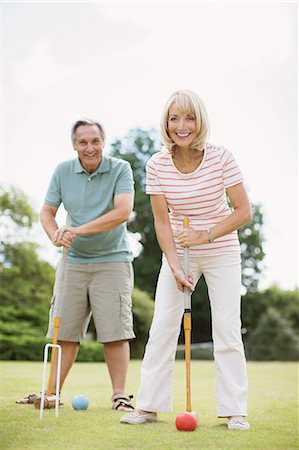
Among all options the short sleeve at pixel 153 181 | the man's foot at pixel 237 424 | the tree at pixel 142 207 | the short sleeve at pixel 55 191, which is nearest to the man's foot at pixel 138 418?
the man's foot at pixel 237 424

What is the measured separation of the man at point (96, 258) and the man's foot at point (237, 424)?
0.82 metres

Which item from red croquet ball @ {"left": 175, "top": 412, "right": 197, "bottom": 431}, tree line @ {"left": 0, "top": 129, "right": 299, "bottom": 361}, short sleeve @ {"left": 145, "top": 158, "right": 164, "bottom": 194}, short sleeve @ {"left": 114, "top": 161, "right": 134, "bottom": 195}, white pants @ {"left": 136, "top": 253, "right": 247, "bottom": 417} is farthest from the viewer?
tree line @ {"left": 0, "top": 129, "right": 299, "bottom": 361}

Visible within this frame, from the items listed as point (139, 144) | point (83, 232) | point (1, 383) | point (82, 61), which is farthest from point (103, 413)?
point (139, 144)

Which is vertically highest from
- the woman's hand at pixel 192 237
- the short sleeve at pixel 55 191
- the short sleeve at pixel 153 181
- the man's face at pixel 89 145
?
the man's face at pixel 89 145

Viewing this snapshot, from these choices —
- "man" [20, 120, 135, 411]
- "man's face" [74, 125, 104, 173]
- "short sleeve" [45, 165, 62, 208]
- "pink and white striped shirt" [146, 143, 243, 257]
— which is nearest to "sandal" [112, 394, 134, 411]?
"man" [20, 120, 135, 411]

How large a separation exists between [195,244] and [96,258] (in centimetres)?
86

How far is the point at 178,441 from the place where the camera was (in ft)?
8.39

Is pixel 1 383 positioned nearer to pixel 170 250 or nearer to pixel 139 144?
pixel 170 250

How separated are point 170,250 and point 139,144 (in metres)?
16.0

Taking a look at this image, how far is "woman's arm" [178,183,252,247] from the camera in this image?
289 centimetres

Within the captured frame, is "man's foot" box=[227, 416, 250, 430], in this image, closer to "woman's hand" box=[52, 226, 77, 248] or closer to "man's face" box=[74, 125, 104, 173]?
"woman's hand" box=[52, 226, 77, 248]

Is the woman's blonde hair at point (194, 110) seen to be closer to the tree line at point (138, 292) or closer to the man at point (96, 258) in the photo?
the man at point (96, 258)

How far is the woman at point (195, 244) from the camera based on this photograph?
2.90 meters

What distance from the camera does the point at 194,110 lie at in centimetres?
292
